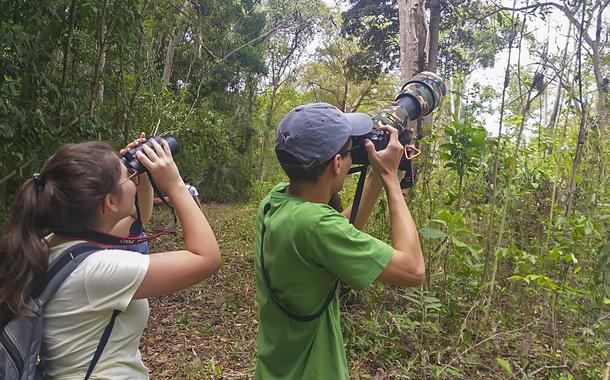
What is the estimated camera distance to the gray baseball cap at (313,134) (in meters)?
1.21

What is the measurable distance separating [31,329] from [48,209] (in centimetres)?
27

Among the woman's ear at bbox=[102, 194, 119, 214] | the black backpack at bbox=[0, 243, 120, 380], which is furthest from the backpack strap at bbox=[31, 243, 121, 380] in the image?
the woman's ear at bbox=[102, 194, 119, 214]

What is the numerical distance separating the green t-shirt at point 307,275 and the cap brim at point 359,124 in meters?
0.26

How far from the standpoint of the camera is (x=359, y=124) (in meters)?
1.33

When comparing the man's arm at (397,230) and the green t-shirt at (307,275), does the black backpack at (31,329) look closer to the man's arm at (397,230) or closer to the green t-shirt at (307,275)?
the green t-shirt at (307,275)

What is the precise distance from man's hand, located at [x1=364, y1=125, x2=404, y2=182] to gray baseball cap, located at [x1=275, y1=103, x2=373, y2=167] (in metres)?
0.08

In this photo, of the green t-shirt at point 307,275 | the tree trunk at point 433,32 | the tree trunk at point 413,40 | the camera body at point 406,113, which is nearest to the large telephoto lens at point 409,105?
the camera body at point 406,113

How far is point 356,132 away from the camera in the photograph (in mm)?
1314

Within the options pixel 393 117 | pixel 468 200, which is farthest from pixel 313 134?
pixel 468 200

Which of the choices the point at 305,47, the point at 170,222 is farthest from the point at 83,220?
the point at 305,47

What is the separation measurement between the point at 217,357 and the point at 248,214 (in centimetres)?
850

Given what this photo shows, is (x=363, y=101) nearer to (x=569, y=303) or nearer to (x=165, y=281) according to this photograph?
(x=569, y=303)

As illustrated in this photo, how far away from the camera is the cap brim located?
132 cm

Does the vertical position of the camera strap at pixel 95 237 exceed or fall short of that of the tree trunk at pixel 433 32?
it falls short
